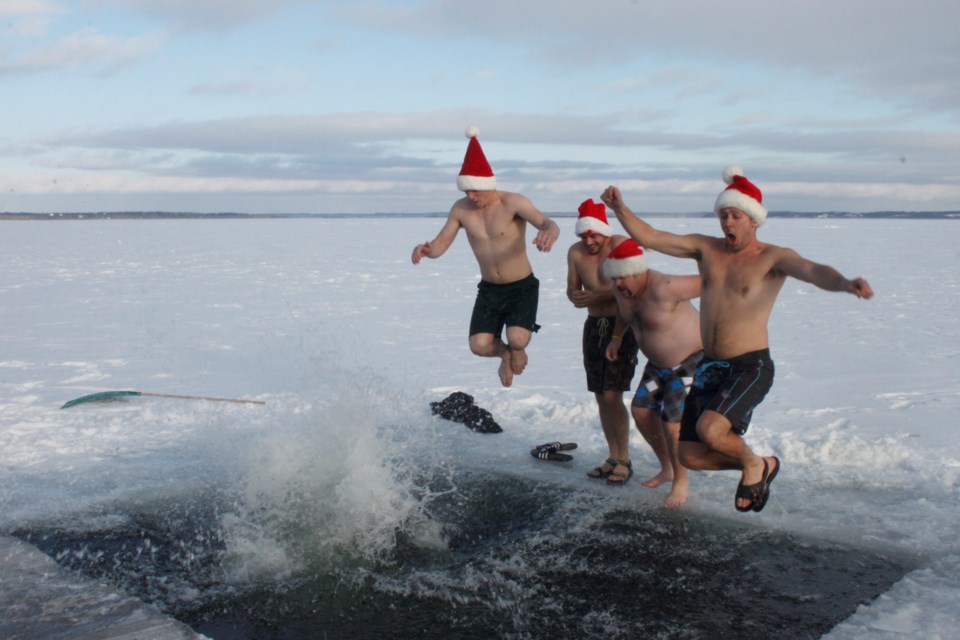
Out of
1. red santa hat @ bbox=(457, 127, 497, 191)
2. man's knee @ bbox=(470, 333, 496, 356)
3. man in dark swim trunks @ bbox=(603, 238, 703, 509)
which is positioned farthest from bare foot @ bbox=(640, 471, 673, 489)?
red santa hat @ bbox=(457, 127, 497, 191)

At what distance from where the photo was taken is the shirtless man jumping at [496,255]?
6.38 m

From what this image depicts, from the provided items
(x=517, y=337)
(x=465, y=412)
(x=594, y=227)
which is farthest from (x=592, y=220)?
(x=465, y=412)

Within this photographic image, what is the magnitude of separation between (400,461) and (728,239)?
2926 mm

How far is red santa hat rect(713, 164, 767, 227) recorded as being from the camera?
15.1ft

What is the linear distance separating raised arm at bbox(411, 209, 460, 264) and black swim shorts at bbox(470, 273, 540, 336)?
0.43 m

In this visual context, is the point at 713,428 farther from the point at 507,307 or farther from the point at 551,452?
the point at 507,307

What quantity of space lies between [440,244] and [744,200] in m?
2.39

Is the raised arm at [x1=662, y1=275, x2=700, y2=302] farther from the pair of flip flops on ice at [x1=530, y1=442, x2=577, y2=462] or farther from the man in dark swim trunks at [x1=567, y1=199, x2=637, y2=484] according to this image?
the pair of flip flops on ice at [x1=530, y1=442, x2=577, y2=462]

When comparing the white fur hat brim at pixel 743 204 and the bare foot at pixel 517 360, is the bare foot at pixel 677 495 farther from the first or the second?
the white fur hat brim at pixel 743 204

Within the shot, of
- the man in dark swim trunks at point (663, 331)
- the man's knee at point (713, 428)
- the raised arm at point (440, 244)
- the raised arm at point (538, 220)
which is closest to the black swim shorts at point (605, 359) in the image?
the man in dark swim trunks at point (663, 331)

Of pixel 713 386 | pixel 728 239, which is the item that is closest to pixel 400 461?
pixel 713 386

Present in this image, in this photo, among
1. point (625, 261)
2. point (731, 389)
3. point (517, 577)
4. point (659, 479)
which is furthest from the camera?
point (659, 479)

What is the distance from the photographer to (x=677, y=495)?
5359 mm

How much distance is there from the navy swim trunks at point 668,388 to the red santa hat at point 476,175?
5.91ft
